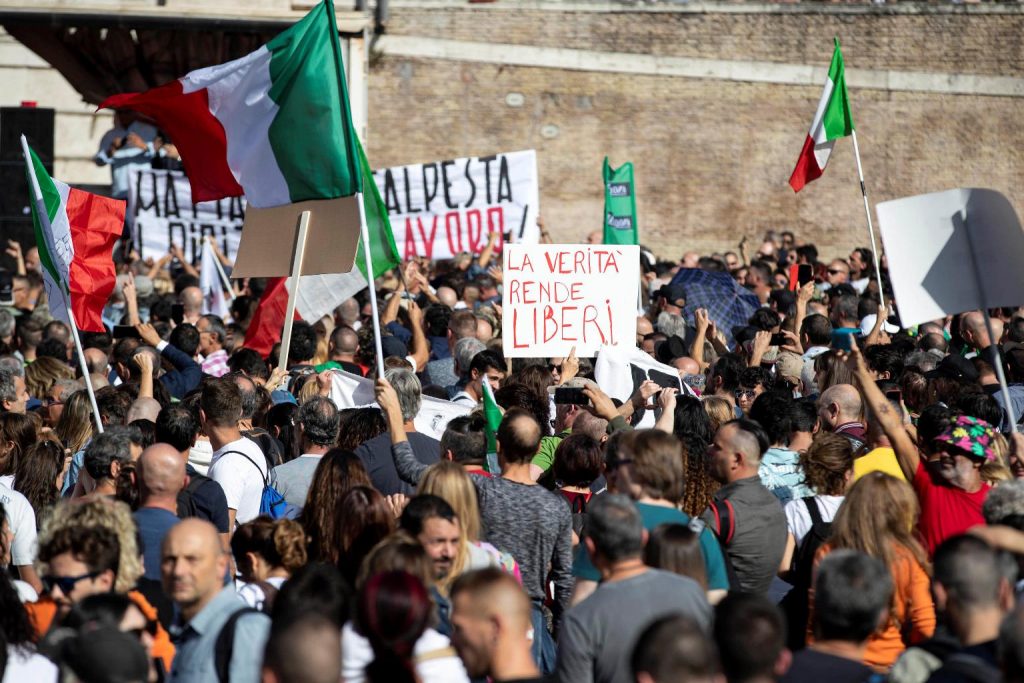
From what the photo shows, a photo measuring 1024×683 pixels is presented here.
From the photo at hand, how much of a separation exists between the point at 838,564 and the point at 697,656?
0.78 metres

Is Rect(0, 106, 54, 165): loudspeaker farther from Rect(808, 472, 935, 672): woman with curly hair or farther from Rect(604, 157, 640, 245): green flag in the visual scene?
Rect(808, 472, 935, 672): woman with curly hair

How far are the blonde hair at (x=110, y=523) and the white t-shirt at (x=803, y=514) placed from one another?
240 centimetres

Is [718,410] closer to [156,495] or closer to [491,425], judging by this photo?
[491,425]

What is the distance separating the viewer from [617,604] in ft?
13.4

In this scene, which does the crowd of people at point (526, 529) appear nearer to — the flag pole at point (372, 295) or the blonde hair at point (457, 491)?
the blonde hair at point (457, 491)

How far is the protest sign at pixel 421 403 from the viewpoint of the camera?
295 inches

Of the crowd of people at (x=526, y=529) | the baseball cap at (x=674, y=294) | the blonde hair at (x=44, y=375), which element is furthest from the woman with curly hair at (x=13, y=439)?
the baseball cap at (x=674, y=294)

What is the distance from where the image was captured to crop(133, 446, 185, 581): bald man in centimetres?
518

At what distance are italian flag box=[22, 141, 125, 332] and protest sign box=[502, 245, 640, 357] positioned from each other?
2.45 meters

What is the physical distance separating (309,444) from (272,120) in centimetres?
214

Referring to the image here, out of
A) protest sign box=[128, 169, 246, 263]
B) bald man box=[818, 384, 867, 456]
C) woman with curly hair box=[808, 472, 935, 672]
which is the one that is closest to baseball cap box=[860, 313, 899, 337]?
bald man box=[818, 384, 867, 456]

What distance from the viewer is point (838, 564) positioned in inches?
155

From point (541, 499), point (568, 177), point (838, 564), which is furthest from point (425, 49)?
point (838, 564)

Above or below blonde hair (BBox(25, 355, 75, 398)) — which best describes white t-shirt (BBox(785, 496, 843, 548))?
below
